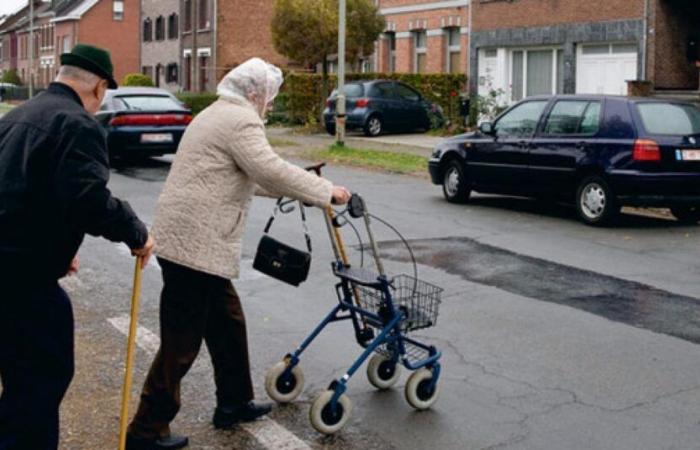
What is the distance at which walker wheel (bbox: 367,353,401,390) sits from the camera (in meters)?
6.67

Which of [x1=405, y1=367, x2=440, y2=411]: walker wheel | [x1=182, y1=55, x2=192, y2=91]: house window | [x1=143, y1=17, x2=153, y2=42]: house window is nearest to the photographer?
[x1=405, y1=367, x2=440, y2=411]: walker wheel

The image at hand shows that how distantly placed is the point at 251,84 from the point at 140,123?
55.0ft

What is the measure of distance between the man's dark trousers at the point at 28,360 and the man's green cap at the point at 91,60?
88 cm

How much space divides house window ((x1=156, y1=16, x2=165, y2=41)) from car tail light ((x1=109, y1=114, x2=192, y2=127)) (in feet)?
137

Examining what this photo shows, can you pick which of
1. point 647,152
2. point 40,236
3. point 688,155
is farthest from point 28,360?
point 688,155

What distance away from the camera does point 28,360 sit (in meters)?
4.45

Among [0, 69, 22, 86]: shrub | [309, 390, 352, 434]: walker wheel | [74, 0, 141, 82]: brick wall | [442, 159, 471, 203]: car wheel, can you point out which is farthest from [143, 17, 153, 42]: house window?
[309, 390, 352, 434]: walker wheel

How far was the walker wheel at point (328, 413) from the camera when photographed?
5.79 m

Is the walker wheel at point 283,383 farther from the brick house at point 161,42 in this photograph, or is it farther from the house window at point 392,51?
the brick house at point 161,42

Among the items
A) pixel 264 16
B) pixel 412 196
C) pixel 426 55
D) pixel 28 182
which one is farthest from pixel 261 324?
pixel 264 16

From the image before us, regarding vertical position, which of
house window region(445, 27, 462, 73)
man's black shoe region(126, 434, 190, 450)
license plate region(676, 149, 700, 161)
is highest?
house window region(445, 27, 462, 73)

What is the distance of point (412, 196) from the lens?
687 inches

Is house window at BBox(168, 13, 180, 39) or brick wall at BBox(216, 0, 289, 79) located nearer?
brick wall at BBox(216, 0, 289, 79)

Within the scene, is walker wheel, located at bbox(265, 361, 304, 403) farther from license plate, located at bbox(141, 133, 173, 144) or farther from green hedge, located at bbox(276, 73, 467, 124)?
green hedge, located at bbox(276, 73, 467, 124)
